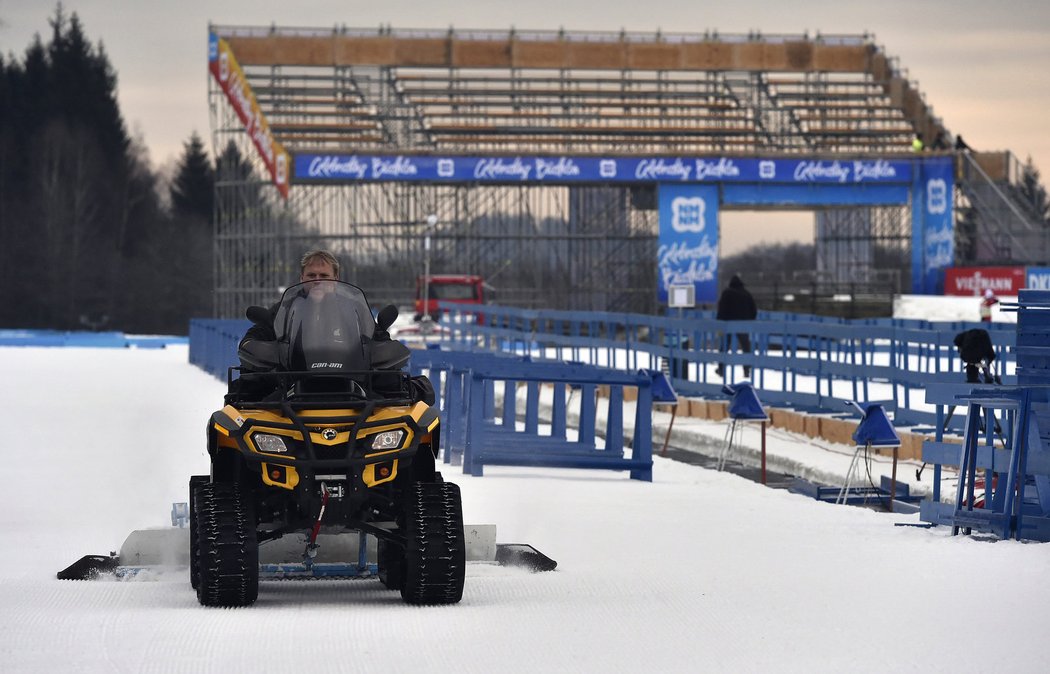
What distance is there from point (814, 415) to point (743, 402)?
341 cm

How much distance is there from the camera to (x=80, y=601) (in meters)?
8.62

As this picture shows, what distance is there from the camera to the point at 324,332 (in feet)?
27.5

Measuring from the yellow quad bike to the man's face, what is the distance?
0.83ft

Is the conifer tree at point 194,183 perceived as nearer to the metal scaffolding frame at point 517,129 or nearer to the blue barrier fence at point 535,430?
the metal scaffolding frame at point 517,129

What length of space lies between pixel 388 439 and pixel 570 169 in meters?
47.2

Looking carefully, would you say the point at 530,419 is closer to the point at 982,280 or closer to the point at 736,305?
the point at 736,305

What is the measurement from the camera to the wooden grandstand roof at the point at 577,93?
6175 cm

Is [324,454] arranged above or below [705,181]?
below

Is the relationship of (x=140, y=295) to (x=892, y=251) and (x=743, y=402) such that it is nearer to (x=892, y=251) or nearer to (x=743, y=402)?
(x=892, y=251)

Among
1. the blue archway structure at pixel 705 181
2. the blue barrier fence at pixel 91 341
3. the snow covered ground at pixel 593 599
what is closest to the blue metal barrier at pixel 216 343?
the blue barrier fence at pixel 91 341

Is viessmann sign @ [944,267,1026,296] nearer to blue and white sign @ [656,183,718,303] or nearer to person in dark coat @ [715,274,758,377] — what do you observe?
blue and white sign @ [656,183,718,303]

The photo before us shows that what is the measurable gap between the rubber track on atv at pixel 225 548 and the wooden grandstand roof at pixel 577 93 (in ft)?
170

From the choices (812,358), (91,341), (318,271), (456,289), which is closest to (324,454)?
(318,271)

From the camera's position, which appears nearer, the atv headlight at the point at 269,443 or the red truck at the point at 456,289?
the atv headlight at the point at 269,443
